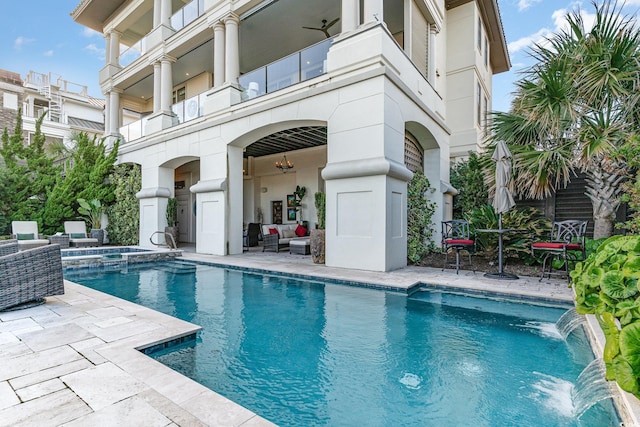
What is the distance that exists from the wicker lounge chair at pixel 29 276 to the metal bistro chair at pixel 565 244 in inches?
293

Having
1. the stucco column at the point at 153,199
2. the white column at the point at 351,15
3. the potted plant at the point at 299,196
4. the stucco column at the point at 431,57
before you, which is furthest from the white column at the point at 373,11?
the stucco column at the point at 153,199

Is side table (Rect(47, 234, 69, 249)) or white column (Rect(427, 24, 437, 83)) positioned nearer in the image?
white column (Rect(427, 24, 437, 83))

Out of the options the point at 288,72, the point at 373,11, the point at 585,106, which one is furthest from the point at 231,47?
the point at 585,106

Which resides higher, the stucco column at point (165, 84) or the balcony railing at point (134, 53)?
the balcony railing at point (134, 53)

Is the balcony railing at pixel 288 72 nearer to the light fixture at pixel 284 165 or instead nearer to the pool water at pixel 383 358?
the light fixture at pixel 284 165

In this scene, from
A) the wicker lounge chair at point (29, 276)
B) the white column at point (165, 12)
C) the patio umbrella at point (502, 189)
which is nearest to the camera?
the wicker lounge chair at point (29, 276)

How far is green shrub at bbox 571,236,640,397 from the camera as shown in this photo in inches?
67.1

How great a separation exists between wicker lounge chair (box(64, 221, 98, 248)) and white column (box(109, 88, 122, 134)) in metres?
4.79

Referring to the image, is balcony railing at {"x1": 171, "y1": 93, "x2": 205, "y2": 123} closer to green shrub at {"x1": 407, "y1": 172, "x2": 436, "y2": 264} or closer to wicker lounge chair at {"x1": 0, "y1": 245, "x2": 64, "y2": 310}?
green shrub at {"x1": 407, "y1": 172, "x2": 436, "y2": 264}

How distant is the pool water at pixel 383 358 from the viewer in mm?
2236

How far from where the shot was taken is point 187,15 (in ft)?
38.4

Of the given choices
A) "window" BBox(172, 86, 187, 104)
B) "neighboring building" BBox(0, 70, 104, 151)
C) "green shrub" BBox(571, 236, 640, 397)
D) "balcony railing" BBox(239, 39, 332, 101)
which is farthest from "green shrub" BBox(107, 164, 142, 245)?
"green shrub" BBox(571, 236, 640, 397)

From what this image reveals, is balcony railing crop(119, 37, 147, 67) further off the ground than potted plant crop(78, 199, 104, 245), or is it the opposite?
balcony railing crop(119, 37, 147, 67)

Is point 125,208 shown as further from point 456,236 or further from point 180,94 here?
point 456,236
